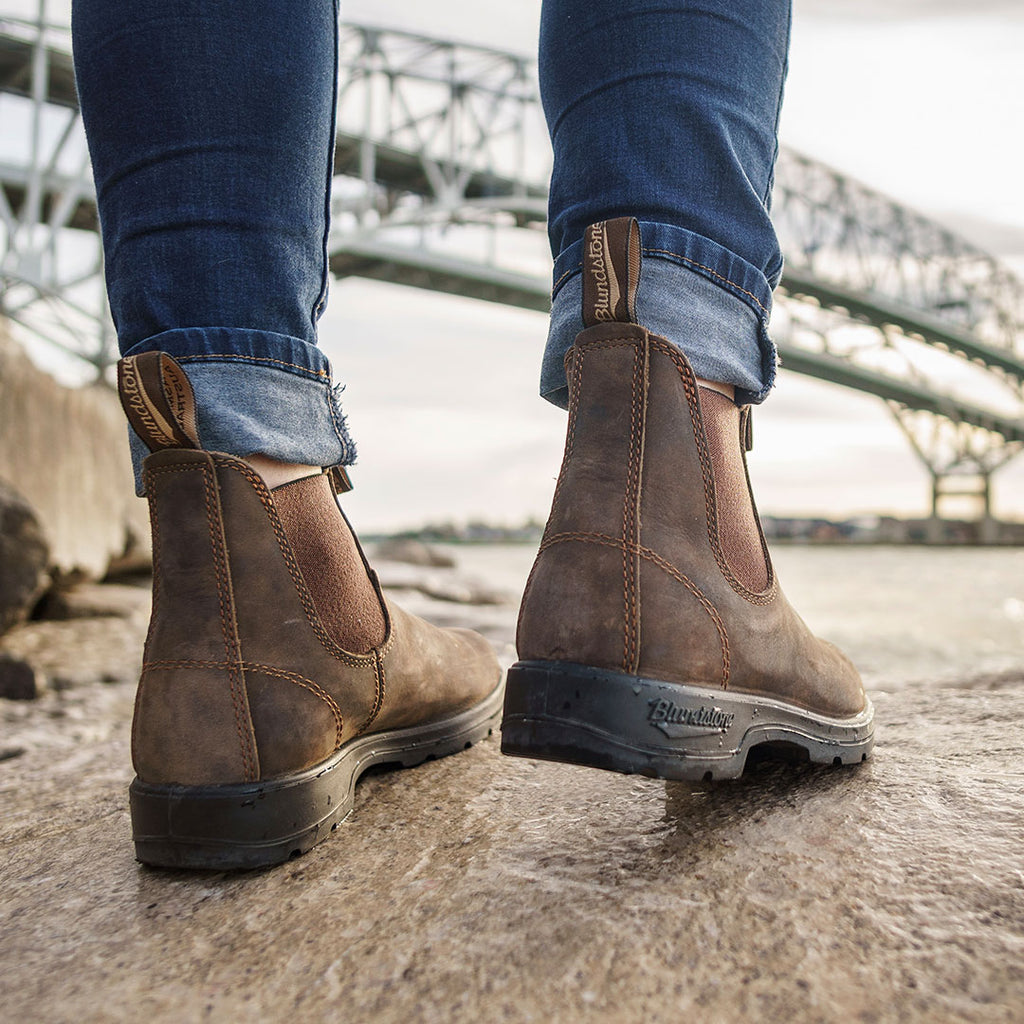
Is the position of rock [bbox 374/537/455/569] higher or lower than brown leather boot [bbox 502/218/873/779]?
lower

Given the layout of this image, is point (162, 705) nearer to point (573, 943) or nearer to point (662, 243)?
point (573, 943)

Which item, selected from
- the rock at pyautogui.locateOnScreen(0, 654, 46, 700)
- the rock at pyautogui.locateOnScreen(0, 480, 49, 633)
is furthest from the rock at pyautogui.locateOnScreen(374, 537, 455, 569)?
the rock at pyautogui.locateOnScreen(0, 654, 46, 700)

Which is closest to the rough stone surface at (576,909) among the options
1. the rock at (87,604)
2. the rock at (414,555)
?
the rock at (87,604)

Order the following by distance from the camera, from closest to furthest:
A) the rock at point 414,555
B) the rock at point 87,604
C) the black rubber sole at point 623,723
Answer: the black rubber sole at point 623,723 → the rock at point 87,604 → the rock at point 414,555

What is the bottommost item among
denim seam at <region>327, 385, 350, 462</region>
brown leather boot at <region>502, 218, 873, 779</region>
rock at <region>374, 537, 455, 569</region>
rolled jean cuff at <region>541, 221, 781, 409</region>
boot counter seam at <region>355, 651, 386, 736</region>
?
rock at <region>374, 537, 455, 569</region>

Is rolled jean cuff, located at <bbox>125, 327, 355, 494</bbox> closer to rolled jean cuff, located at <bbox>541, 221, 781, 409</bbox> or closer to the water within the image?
rolled jean cuff, located at <bbox>541, 221, 781, 409</bbox>

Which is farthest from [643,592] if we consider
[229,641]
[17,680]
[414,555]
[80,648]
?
[414,555]

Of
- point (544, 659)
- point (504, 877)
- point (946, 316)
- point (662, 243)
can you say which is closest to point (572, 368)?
point (662, 243)

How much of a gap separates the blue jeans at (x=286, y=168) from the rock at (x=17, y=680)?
55.6 inches

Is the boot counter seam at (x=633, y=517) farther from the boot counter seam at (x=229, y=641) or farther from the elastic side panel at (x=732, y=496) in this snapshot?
the boot counter seam at (x=229, y=641)

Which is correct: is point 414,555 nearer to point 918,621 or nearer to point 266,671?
point 918,621

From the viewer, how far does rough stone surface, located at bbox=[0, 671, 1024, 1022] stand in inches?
16.6

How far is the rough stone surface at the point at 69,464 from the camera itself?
2354mm

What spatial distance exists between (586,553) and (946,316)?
2834 cm
